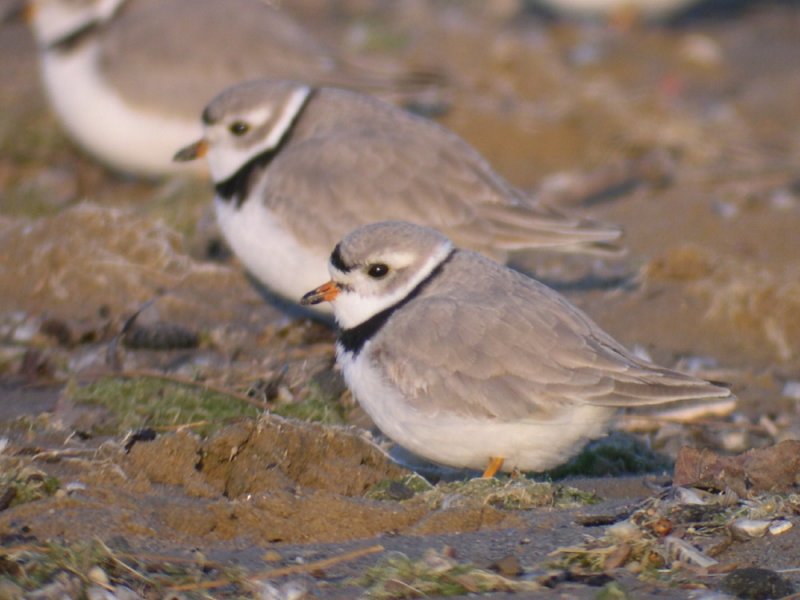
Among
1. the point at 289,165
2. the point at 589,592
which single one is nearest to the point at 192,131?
the point at 289,165

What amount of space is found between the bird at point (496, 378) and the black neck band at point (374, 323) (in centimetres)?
1

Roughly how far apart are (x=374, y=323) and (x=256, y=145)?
1.74m

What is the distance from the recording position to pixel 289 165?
5.62m

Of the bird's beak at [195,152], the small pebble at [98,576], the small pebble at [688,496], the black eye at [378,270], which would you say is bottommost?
the small pebble at [688,496]

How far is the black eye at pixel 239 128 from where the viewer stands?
588cm

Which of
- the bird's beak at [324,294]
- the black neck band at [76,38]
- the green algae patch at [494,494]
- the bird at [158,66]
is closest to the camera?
the green algae patch at [494,494]

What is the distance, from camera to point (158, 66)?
7730mm

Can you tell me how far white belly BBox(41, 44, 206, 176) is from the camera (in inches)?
303

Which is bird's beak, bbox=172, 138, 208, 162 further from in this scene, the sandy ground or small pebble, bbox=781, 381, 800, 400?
small pebble, bbox=781, 381, 800, 400

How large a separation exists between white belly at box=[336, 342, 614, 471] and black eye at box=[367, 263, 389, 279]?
16.0 inches

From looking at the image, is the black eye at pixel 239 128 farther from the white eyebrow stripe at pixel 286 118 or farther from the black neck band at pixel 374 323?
the black neck band at pixel 374 323

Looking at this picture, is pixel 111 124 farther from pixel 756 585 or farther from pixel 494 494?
pixel 756 585

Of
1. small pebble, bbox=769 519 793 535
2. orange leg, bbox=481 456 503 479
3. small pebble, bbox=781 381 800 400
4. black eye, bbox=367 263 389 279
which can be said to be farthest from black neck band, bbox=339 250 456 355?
small pebble, bbox=781 381 800 400

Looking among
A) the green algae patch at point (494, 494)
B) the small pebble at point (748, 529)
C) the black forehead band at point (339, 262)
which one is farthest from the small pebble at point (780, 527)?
the black forehead band at point (339, 262)
